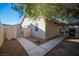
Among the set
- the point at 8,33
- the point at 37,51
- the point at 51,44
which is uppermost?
the point at 8,33

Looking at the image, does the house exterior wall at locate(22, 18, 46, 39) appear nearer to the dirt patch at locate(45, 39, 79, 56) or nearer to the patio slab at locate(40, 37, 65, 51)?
the patio slab at locate(40, 37, 65, 51)

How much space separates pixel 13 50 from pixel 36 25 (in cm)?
58

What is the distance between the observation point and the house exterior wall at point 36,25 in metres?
2.59

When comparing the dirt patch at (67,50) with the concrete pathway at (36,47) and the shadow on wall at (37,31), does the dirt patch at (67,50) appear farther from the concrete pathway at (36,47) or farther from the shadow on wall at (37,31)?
the shadow on wall at (37,31)

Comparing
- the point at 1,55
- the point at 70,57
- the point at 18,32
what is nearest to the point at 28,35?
the point at 18,32

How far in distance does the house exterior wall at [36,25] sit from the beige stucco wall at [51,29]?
0.24 feet

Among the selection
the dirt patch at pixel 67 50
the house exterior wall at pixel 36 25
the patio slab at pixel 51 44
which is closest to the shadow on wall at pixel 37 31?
the house exterior wall at pixel 36 25

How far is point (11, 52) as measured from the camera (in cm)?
259

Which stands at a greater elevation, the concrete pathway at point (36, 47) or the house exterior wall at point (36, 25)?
the house exterior wall at point (36, 25)

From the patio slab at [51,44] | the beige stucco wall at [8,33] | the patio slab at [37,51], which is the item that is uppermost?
the beige stucco wall at [8,33]

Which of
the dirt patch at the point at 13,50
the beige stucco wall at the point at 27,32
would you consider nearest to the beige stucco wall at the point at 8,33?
the dirt patch at the point at 13,50

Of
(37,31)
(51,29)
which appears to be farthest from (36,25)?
(51,29)

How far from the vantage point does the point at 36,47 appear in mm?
2602

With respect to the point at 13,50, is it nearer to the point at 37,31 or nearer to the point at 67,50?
the point at 37,31
